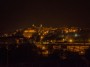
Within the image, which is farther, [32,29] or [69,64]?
[32,29]

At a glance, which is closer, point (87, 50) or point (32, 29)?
point (87, 50)

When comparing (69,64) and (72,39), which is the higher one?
(72,39)

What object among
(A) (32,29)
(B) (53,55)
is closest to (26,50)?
(B) (53,55)

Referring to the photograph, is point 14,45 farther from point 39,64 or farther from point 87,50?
point 87,50

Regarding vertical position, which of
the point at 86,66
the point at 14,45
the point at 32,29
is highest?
the point at 32,29

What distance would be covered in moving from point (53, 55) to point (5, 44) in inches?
92.3

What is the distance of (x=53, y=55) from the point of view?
13.3 meters

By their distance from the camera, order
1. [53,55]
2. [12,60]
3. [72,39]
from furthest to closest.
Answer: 1. [72,39]
2. [53,55]
3. [12,60]

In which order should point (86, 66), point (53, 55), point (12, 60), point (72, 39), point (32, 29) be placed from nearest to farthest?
1. point (86, 66)
2. point (12, 60)
3. point (53, 55)
4. point (72, 39)
5. point (32, 29)

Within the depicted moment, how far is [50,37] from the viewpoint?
1634 cm

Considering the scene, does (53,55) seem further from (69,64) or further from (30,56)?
(69,64)

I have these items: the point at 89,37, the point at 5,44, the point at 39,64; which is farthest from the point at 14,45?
the point at 89,37

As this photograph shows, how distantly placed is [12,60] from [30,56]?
1.08 meters

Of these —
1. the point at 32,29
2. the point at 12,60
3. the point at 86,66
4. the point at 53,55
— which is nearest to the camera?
the point at 86,66
